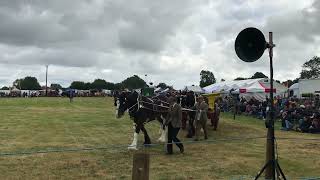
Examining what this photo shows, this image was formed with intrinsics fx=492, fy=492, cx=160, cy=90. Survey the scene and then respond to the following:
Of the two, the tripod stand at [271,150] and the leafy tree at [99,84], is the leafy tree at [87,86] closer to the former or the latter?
the leafy tree at [99,84]

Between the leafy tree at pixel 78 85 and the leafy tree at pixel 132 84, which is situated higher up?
the leafy tree at pixel 78 85

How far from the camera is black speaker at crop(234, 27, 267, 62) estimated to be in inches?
331

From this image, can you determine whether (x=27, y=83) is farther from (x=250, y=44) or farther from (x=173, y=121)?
(x=250, y=44)

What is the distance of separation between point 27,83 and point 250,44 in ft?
584

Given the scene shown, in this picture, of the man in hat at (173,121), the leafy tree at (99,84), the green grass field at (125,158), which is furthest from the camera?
the leafy tree at (99,84)

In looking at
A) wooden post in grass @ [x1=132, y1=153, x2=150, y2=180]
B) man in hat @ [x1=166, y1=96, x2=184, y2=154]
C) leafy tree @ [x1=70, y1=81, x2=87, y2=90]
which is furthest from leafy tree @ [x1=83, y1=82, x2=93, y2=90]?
wooden post in grass @ [x1=132, y1=153, x2=150, y2=180]

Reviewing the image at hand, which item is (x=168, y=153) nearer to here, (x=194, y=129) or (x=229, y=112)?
(x=194, y=129)

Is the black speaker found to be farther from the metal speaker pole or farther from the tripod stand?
the tripod stand

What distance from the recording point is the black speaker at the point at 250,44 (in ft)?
27.6

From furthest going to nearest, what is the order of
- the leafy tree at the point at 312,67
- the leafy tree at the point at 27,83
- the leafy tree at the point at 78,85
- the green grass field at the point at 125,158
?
the leafy tree at the point at 27,83, the leafy tree at the point at 78,85, the leafy tree at the point at 312,67, the green grass field at the point at 125,158

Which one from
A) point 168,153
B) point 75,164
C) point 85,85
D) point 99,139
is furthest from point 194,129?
point 85,85

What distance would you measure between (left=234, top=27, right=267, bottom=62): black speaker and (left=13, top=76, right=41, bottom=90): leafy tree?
172094 millimetres

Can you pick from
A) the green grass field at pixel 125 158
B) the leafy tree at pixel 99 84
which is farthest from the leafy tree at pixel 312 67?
the green grass field at pixel 125 158

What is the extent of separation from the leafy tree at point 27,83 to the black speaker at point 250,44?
172 metres
